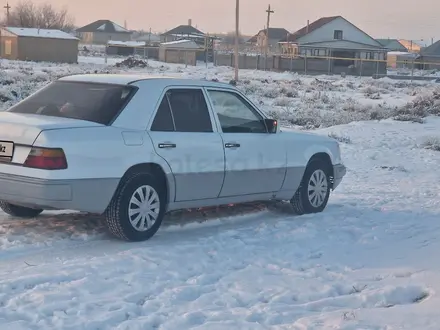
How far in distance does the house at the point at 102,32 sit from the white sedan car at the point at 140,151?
11443cm

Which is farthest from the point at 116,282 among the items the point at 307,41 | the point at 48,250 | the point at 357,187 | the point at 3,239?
the point at 307,41

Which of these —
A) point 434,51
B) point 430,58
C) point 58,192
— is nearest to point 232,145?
point 58,192

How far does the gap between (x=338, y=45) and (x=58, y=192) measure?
70.6m

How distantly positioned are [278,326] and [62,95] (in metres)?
3.82

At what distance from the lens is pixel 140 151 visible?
24.0 ft

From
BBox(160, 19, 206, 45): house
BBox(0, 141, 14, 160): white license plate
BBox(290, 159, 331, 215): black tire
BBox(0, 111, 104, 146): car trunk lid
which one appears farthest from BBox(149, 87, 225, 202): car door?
BBox(160, 19, 206, 45): house

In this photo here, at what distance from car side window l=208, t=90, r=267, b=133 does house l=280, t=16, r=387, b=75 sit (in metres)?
58.5

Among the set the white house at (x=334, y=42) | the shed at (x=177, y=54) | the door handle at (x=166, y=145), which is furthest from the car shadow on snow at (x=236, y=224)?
the white house at (x=334, y=42)

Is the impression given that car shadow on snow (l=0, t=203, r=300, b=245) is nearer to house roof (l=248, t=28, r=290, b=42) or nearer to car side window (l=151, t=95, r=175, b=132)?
car side window (l=151, t=95, r=175, b=132)

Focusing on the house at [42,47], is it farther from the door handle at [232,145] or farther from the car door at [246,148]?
the door handle at [232,145]

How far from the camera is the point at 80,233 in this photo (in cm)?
759

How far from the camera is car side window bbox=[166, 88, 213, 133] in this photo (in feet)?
25.9

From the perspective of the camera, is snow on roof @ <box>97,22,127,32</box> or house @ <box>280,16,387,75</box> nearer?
house @ <box>280,16,387,75</box>

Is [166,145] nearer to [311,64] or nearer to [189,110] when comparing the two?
[189,110]
